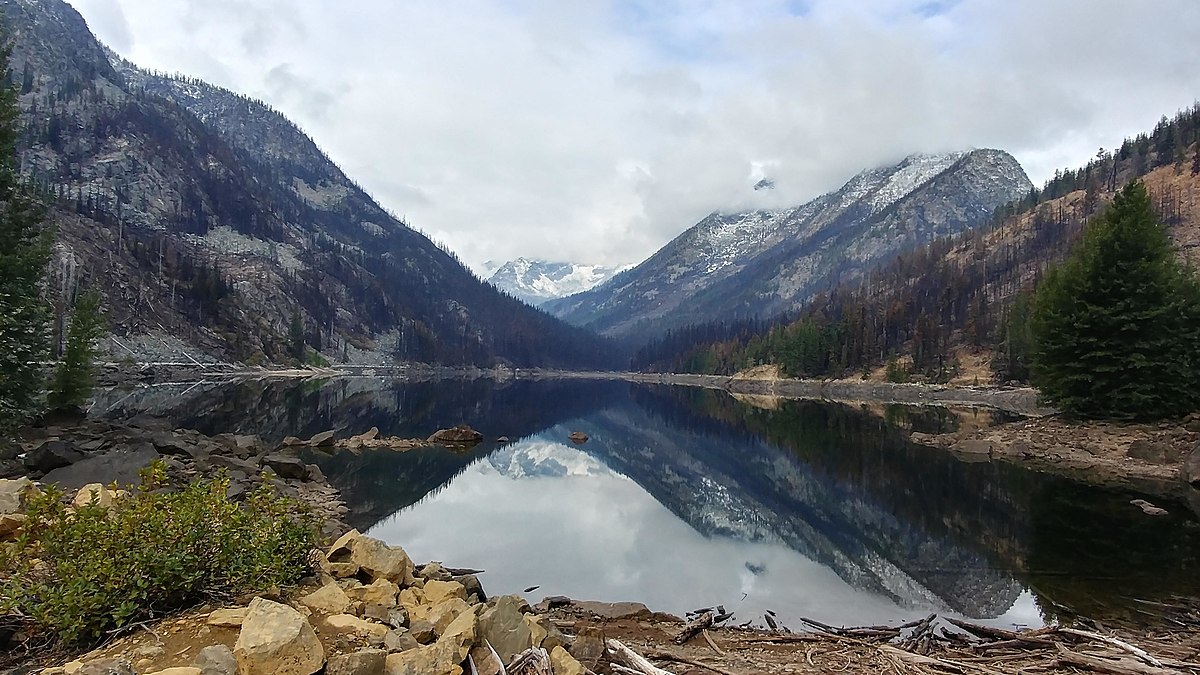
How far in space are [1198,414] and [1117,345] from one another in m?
5.30

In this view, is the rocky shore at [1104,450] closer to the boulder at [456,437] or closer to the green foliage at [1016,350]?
the boulder at [456,437]

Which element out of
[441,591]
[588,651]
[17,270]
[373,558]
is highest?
[17,270]

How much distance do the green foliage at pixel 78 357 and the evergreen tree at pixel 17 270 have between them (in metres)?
11.1

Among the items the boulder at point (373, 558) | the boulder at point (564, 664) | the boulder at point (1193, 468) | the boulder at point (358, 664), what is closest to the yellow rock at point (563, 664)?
the boulder at point (564, 664)

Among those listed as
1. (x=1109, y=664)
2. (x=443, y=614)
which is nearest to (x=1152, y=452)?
(x=1109, y=664)

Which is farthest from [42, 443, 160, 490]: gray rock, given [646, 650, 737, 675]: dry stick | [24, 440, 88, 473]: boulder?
[646, 650, 737, 675]: dry stick

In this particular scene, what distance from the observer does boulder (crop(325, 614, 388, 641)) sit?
6.92 meters

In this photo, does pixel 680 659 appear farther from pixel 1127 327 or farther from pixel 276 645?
pixel 1127 327

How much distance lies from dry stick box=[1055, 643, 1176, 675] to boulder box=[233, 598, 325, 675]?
32.6ft

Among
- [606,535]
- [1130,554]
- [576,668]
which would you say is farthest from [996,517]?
[576,668]

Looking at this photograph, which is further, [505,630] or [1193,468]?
[1193,468]

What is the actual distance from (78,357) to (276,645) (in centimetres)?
3505

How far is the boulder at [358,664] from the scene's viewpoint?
5.86 metres

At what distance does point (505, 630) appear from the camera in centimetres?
765
